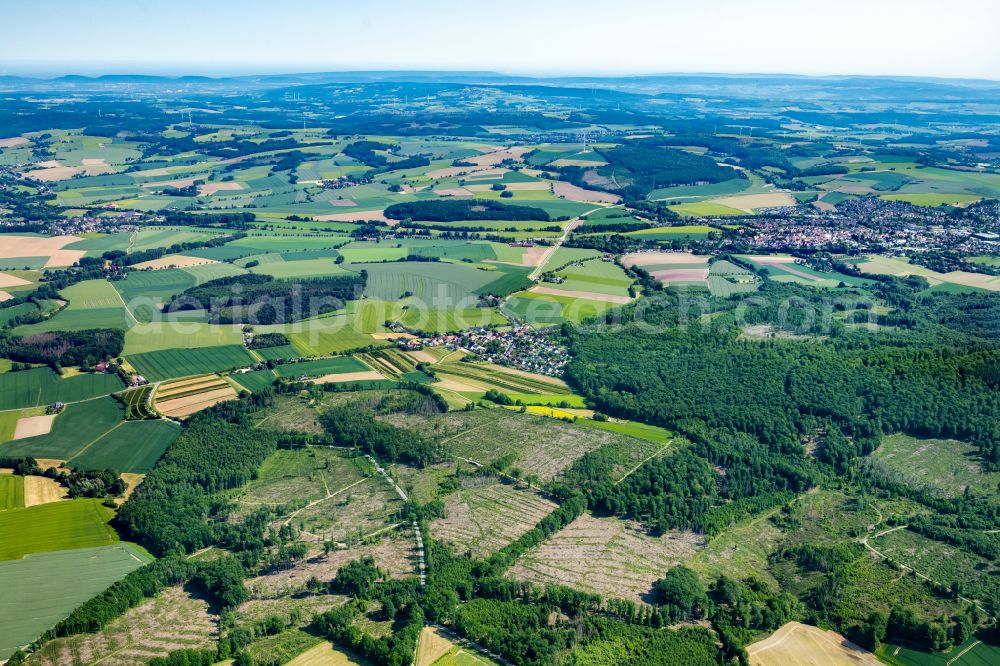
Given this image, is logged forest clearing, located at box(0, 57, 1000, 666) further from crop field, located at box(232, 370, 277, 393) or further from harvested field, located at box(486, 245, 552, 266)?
harvested field, located at box(486, 245, 552, 266)

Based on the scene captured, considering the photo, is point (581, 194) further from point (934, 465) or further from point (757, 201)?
point (934, 465)

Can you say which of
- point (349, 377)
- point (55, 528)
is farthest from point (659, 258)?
point (55, 528)

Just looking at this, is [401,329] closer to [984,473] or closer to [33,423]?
[33,423]

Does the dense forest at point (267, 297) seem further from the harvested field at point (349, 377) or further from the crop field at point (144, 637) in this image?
the crop field at point (144, 637)

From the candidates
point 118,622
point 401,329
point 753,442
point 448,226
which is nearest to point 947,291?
point 753,442

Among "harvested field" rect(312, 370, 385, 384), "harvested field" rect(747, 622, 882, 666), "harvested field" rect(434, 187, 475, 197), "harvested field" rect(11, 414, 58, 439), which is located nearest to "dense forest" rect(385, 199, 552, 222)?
"harvested field" rect(434, 187, 475, 197)
